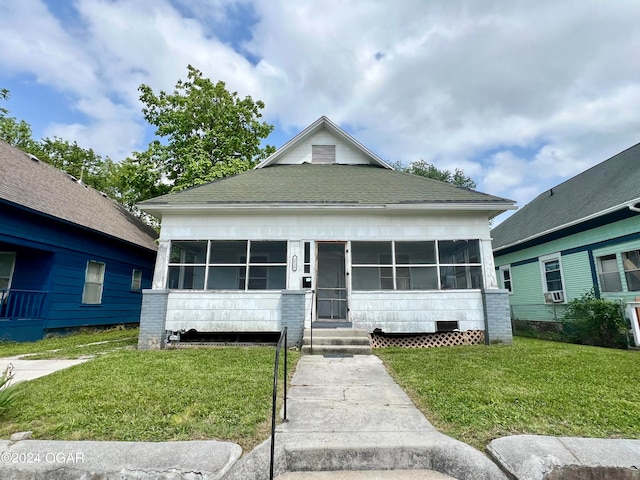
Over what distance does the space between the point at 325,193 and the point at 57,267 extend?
9035mm

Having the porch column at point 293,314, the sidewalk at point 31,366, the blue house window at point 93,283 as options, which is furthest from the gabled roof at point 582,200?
the blue house window at point 93,283

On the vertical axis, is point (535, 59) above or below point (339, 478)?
above

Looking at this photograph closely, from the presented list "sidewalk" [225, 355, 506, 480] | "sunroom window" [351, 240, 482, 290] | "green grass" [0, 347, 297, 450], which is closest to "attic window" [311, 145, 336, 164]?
"sunroom window" [351, 240, 482, 290]

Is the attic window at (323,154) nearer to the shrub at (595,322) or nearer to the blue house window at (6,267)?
the shrub at (595,322)

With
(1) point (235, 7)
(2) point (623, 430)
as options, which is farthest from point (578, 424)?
(1) point (235, 7)

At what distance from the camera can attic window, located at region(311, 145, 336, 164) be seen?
13.0 m

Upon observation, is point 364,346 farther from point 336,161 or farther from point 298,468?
point 336,161

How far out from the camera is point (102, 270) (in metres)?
12.2

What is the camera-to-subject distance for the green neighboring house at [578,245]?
9.57 meters

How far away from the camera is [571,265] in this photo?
11.5 meters

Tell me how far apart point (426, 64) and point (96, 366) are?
12219 millimetres

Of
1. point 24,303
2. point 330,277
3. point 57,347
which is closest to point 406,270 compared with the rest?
point 330,277

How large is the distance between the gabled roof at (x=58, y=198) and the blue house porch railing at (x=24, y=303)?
8.34 ft

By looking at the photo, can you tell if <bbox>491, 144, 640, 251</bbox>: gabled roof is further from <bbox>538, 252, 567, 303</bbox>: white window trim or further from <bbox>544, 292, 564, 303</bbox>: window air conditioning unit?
<bbox>544, 292, 564, 303</bbox>: window air conditioning unit
